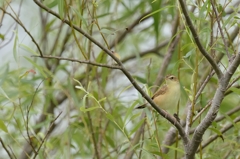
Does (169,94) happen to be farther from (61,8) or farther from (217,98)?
(61,8)

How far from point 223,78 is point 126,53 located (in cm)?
234

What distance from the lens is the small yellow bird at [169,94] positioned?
1875mm

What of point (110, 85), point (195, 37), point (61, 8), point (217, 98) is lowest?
point (110, 85)

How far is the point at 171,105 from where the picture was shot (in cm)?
189

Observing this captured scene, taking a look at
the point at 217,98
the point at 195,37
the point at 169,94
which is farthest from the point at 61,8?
the point at 169,94

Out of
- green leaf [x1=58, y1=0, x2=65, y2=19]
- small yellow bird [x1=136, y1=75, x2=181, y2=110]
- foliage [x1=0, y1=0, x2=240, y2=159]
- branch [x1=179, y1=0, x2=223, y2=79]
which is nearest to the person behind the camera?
branch [x1=179, y1=0, x2=223, y2=79]

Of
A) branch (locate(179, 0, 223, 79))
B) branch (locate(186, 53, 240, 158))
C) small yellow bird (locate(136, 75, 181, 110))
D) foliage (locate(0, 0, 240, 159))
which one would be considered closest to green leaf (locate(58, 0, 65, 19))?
foliage (locate(0, 0, 240, 159))

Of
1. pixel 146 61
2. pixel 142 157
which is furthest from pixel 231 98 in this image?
pixel 142 157

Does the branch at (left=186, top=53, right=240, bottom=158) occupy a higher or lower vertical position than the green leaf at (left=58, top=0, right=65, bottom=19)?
lower

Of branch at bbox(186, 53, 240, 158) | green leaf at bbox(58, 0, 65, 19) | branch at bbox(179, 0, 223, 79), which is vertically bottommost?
branch at bbox(186, 53, 240, 158)

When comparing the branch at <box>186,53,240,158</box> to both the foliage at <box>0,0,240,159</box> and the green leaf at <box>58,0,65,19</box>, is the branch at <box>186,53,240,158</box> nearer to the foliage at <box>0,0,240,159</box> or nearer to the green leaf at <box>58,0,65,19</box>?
the foliage at <box>0,0,240,159</box>

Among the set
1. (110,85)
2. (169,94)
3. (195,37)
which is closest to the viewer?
(195,37)

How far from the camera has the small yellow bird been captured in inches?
73.8

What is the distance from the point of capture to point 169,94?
1873 mm
